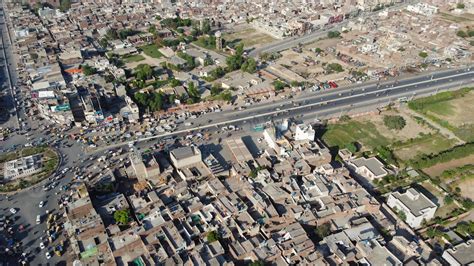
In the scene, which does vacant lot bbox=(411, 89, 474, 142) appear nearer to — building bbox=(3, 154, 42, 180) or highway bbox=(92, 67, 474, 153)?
highway bbox=(92, 67, 474, 153)

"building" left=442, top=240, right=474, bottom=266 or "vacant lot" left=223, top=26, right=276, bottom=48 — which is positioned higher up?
"vacant lot" left=223, top=26, right=276, bottom=48

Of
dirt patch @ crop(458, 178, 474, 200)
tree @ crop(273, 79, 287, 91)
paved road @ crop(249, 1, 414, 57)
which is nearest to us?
dirt patch @ crop(458, 178, 474, 200)

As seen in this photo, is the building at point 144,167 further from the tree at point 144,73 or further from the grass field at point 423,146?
the grass field at point 423,146

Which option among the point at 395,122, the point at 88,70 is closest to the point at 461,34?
the point at 395,122

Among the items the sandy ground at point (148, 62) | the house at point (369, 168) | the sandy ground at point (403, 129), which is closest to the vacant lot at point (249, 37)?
the sandy ground at point (148, 62)

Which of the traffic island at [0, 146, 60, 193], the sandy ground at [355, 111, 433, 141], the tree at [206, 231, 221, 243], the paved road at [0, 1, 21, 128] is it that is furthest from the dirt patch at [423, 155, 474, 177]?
the paved road at [0, 1, 21, 128]

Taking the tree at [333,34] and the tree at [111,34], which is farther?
the tree at [333,34]
